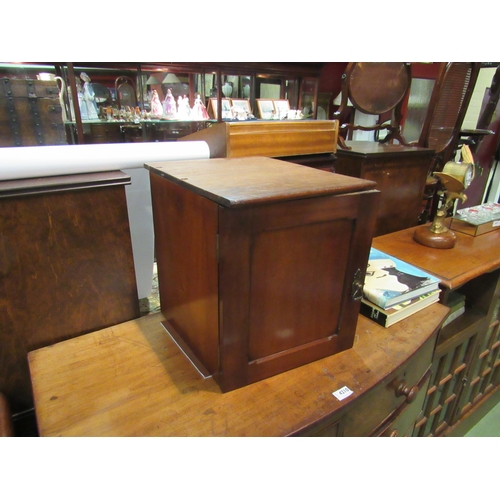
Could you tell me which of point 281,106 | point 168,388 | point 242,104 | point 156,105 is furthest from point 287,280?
point 281,106

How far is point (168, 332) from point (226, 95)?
2507 millimetres

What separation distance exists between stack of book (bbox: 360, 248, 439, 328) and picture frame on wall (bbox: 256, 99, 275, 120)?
239 centimetres

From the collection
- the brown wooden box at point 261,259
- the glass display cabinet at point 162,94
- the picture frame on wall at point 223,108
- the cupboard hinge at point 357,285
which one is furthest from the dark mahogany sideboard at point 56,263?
the picture frame on wall at point 223,108

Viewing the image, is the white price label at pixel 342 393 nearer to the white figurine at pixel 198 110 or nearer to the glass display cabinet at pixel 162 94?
the glass display cabinet at pixel 162 94

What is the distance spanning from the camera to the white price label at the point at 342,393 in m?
0.64

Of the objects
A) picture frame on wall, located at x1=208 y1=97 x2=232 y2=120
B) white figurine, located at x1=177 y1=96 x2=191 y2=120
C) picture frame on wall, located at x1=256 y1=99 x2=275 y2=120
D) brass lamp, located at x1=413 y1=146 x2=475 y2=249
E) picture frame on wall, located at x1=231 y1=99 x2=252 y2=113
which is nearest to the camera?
brass lamp, located at x1=413 y1=146 x2=475 y2=249

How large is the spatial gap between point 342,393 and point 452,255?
85 cm

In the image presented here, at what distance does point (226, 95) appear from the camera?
2.87 meters

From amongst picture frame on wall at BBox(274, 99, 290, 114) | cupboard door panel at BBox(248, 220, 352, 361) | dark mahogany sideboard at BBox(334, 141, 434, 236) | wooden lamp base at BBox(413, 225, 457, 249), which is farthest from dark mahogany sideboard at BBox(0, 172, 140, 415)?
picture frame on wall at BBox(274, 99, 290, 114)

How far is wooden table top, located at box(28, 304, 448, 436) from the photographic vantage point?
0.59m

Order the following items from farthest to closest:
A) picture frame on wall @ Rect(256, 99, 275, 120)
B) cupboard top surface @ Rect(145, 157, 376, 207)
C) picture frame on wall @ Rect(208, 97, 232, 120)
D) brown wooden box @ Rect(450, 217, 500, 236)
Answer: picture frame on wall @ Rect(256, 99, 275, 120) < picture frame on wall @ Rect(208, 97, 232, 120) < brown wooden box @ Rect(450, 217, 500, 236) < cupboard top surface @ Rect(145, 157, 376, 207)

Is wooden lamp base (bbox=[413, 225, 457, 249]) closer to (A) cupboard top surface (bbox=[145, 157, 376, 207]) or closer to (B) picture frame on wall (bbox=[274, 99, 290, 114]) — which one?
(A) cupboard top surface (bbox=[145, 157, 376, 207])

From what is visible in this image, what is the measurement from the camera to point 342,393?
0.65m
